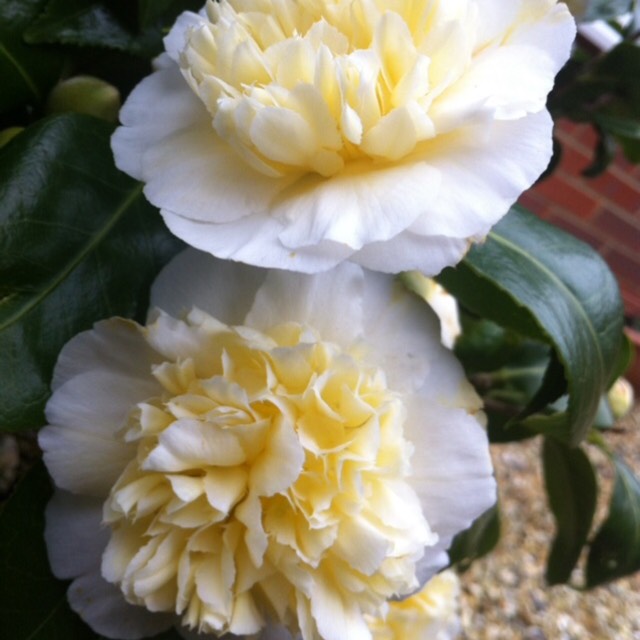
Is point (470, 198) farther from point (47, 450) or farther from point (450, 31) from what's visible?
point (47, 450)

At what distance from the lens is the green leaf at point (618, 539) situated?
81cm

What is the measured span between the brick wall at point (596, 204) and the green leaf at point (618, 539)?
132 cm

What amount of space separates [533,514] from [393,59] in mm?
1612

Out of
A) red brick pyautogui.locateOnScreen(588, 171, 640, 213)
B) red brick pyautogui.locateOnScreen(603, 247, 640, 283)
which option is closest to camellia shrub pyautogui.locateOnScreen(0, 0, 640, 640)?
red brick pyautogui.locateOnScreen(588, 171, 640, 213)

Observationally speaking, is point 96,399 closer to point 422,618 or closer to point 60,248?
point 60,248

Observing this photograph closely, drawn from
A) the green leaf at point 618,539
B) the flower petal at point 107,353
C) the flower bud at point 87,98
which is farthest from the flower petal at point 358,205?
the green leaf at point 618,539

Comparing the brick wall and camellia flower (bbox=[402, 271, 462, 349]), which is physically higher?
camellia flower (bbox=[402, 271, 462, 349])

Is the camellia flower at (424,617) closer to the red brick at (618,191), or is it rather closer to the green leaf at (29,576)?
the green leaf at (29,576)

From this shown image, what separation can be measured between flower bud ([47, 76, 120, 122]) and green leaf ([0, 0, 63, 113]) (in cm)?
1

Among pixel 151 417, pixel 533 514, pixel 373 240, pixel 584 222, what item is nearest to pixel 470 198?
pixel 373 240

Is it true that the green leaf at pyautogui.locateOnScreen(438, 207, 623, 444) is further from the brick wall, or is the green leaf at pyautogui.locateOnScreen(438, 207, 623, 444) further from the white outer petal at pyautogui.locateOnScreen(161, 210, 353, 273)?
the brick wall

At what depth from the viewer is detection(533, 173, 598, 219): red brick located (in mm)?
2135

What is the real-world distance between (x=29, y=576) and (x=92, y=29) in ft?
1.09

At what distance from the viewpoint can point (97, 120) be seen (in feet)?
1.51
